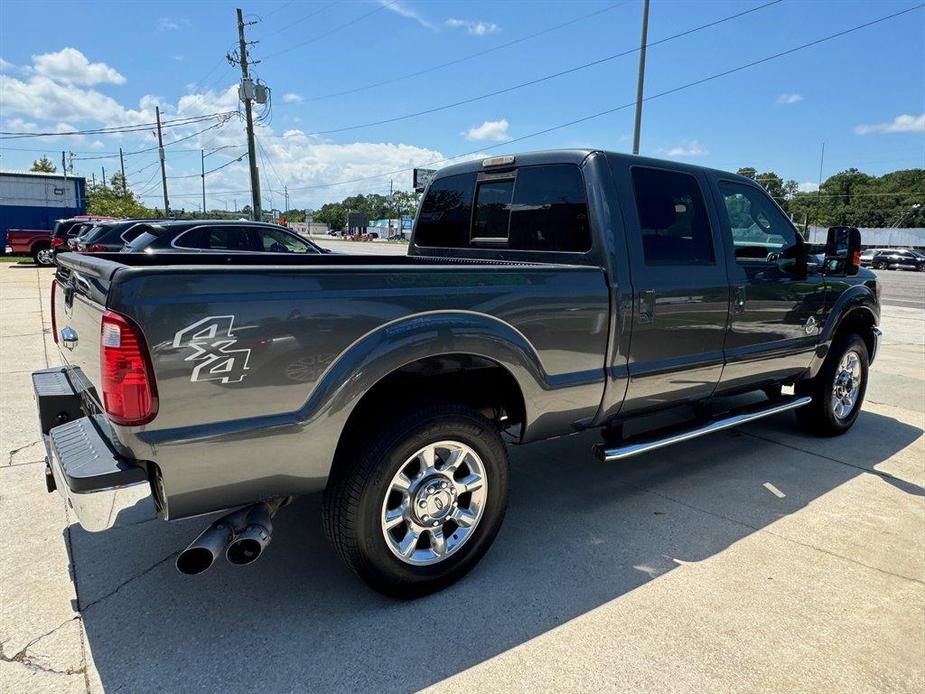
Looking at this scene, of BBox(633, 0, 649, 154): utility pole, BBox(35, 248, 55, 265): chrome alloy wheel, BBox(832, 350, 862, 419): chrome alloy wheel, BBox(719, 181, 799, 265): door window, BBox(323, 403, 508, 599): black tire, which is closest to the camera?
BBox(323, 403, 508, 599): black tire

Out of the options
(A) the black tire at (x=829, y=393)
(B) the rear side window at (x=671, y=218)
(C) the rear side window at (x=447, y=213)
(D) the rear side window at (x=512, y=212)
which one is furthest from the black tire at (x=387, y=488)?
(A) the black tire at (x=829, y=393)

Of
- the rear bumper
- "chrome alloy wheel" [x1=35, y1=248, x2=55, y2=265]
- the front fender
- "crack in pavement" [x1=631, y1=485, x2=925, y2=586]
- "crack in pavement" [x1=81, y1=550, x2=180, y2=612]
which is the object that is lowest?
→ "crack in pavement" [x1=631, y1=485, x2=925, y2=586]

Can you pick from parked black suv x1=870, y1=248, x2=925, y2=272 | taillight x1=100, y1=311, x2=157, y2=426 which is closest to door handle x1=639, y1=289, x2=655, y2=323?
taillight x1=100, y1=311, x2=157, y2=426

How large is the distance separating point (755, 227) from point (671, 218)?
0.97m

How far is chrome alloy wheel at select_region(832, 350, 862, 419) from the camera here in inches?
197

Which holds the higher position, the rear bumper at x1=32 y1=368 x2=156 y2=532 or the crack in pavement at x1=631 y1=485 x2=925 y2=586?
the rear bumper at x1=32 y1=368 x2=156 y2=532

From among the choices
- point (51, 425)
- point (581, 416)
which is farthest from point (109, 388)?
point (581, 416)

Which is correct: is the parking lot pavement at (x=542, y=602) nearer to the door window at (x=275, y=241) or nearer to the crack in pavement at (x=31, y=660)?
the crack in pavement at (x=31, y=660)

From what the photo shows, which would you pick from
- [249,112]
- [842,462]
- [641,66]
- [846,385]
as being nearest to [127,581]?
[842,462]

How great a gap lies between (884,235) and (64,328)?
77418 mm

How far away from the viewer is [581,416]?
3.21m

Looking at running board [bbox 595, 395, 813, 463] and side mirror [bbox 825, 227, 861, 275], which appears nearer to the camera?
running board [bbox 595, 395, 813, 463]

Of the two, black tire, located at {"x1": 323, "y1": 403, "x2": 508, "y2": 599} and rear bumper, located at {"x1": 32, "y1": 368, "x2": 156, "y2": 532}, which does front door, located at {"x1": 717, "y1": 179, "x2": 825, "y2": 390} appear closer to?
black tire, located at {"x1": 323, "y1": 403, "x2": 508, "y2": 599}

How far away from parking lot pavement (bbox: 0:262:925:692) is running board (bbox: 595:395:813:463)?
0.44 m
